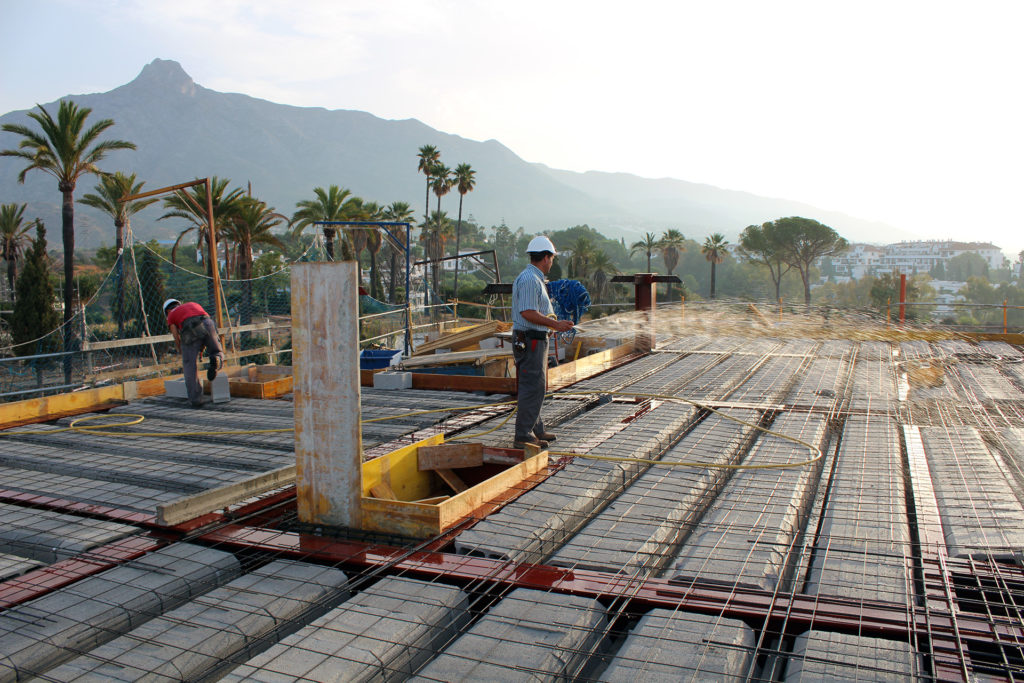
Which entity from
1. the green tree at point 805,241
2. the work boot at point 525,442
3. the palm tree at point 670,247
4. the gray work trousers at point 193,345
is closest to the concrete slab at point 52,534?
the work boot at point 525,442

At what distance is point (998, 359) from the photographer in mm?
10836

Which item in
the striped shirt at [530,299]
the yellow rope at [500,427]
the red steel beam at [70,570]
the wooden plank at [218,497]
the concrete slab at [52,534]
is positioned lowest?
Answer: the concrete slab at [52,534]

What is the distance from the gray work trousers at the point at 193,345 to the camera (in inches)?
297

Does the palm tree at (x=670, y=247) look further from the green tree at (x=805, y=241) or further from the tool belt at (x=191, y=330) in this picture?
the tool belt at (x=191, y=330)

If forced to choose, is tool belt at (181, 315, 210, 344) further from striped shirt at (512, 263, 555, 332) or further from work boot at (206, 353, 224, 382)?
striped shirt at (512, 263, 555, 332)

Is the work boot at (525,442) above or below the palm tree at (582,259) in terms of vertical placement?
A: below

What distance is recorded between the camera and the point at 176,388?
8.12 meters

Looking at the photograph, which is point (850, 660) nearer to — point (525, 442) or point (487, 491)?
point (487, 491)

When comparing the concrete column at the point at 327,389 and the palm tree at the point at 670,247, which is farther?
→ the palm tree at the point at 670,247

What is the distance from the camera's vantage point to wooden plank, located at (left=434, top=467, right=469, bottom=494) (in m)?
4.60

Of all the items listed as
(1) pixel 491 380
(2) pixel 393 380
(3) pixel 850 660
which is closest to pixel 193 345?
(2) pixel 393 380

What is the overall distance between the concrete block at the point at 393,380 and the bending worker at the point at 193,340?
6.08 feet

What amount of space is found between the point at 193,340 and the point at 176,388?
868 millimetres

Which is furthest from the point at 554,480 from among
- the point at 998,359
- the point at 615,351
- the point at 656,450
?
the point at 998,359
